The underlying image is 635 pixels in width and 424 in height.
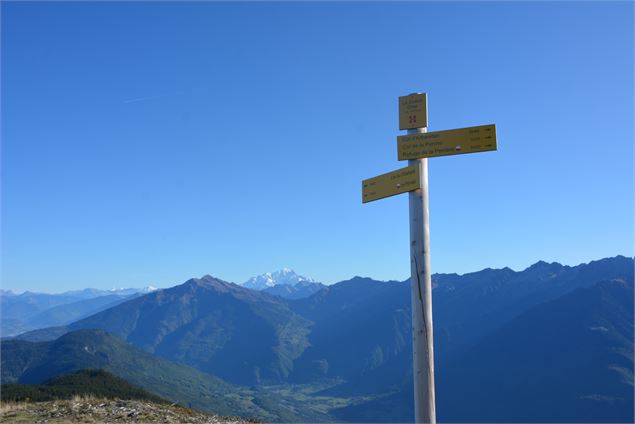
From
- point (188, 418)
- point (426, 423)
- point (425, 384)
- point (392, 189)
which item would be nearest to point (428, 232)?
point (392, 189)

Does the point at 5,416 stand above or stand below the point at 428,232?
below

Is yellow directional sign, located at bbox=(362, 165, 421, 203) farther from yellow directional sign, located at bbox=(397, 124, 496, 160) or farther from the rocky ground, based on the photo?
the rocky ground

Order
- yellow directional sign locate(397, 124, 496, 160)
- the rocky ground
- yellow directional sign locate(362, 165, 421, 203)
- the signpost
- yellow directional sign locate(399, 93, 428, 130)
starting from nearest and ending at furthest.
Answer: the signpost
yellow directional sign locate(397, 124, 496, 160)
yellow directional sign locate(362, 165, 421, 203)
yellow directional sign locate(399, 93, 428, 130)
the rocky ground

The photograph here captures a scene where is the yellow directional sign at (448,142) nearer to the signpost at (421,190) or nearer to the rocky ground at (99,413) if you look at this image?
the signpost at (421,190)

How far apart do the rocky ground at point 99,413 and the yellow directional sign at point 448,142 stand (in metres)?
12.6

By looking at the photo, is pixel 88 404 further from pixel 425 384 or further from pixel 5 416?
pixel 425 384

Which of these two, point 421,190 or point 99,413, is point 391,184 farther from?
point 99,413

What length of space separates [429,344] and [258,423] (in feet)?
41.4

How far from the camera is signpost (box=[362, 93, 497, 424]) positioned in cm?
791

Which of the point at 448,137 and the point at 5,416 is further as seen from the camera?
the point at 5,416

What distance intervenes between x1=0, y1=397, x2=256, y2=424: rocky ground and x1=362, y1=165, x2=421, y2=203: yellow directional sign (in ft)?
37.4

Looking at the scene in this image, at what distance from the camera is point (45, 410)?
17.9 m

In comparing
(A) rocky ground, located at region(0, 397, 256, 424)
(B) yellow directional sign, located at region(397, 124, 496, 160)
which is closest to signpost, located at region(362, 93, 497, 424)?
(B) yellow directional sign, located at region(397, 124, 496, 160)

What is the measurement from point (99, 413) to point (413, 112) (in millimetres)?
14670
